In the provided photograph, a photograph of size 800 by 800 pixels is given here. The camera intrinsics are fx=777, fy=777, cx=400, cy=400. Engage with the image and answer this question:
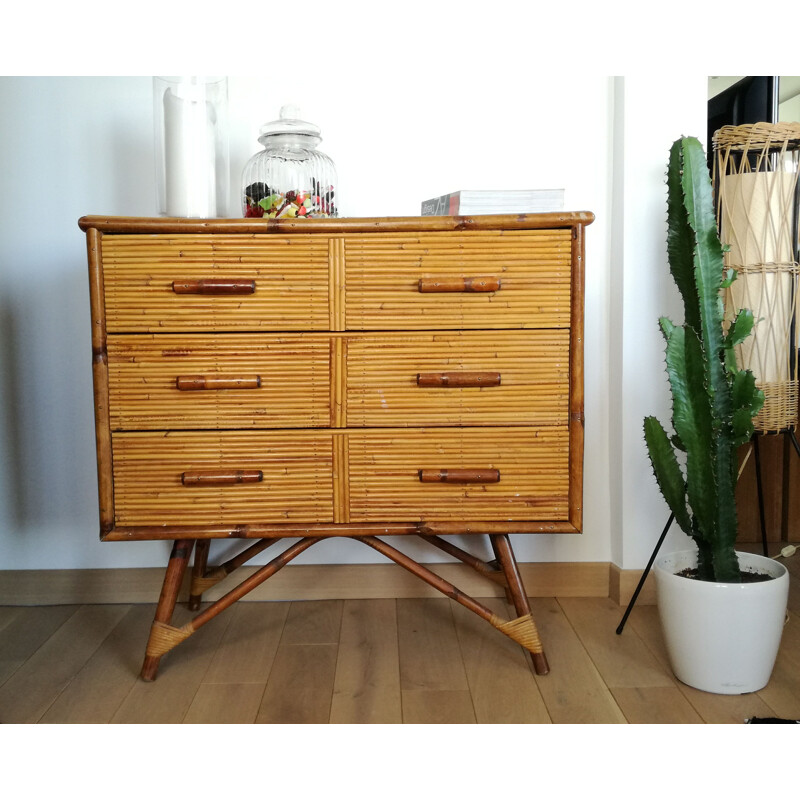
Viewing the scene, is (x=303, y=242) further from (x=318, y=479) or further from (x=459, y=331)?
(x=318, y=479)

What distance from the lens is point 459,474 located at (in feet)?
4.89

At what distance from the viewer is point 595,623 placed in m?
1.77

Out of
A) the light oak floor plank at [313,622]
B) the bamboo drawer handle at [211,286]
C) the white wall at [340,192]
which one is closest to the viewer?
the bamboo drawer handle at [211,286]

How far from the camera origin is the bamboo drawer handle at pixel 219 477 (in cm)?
148

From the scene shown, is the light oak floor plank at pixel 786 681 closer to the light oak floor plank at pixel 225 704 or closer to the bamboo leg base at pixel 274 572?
the bamboo leg base at pixel 274 572

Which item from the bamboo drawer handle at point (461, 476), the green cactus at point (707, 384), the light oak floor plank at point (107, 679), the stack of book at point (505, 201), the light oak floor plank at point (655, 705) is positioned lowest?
the light oak floor plank at point (107, 679)

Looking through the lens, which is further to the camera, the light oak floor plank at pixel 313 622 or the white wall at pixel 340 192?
the white wall at pixel 340 192

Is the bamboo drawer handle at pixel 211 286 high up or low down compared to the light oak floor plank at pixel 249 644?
up

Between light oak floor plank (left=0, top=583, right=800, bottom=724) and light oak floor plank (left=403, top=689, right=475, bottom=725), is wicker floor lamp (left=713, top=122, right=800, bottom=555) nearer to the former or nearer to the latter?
light oak floor plank (left=0, top=583, right=800, bottom=724)

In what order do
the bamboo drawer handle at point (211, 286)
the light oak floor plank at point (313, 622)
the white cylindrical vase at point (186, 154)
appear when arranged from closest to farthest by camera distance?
the bamboo drawer handle at point (211, 286) < the white cylindrical vase at point (186, 154) < the light oak floor plank at point (313, 622)

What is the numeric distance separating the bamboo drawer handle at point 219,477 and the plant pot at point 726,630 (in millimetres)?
812

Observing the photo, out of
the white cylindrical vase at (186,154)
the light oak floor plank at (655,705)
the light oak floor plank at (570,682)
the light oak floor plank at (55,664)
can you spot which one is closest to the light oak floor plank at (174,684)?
the light oak floor plank at (55,664)

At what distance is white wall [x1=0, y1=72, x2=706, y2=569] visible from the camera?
1.84m
